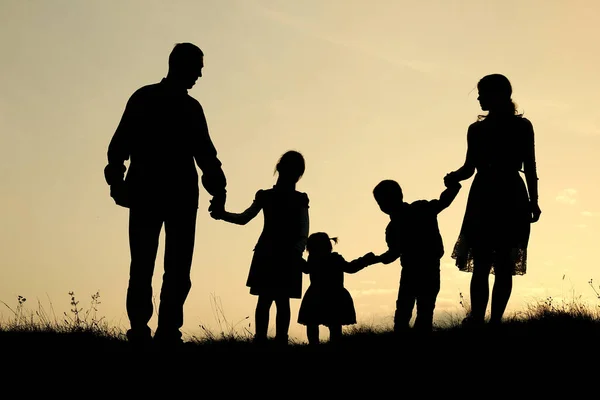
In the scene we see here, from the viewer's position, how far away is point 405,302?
9914mm

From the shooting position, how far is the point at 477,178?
937 cm

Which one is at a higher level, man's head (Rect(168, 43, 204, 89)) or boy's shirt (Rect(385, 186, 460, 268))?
man's head (Rect(168, 43, 204, 89))

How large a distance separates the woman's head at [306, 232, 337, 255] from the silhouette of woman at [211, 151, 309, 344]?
46.2 inches

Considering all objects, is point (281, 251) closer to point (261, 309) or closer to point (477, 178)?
point (261, 309)

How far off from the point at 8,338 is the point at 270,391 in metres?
4.56

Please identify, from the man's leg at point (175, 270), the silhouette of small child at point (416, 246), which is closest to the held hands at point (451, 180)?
the silhouette of small child at point (416, 246)

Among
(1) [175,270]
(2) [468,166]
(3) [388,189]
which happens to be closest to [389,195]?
(3) [388,189]

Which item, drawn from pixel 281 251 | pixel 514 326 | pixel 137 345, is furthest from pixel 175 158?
pixel 514 326

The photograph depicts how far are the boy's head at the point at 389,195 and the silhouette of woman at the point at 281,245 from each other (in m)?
0.92

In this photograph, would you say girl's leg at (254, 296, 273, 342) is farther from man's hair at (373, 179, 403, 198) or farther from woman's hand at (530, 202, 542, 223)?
woman's hand at (530, 202, 542, 223)

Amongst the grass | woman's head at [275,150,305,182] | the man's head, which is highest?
the man's head

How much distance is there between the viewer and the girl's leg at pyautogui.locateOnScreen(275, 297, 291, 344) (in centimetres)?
996

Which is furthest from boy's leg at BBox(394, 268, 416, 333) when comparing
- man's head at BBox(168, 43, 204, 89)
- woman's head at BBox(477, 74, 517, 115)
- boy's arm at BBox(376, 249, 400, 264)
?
man's head at BBox(168, 43, 204, 89)

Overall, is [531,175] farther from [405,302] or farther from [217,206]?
[217,206]
